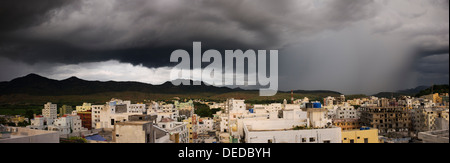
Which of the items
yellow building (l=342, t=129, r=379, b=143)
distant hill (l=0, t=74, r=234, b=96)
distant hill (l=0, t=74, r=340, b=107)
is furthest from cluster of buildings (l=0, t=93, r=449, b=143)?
distant hill (l=0, t=74, r=234, b=96)

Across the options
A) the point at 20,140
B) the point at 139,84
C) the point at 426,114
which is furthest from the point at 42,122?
the point at 139,84

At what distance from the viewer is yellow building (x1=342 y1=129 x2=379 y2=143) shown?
29.2ft

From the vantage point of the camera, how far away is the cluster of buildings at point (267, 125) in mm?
7074

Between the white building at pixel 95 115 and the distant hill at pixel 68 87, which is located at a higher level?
the distant hill at pixel 68 87

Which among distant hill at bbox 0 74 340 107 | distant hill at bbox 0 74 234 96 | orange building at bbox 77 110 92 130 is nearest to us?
orange building at bbox 77 110 92 130

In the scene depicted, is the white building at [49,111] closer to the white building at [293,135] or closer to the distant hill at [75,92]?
the distant hill at [75,92]

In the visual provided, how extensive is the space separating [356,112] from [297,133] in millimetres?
16308

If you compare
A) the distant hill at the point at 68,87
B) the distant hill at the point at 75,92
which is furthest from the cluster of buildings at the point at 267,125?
the distant hill at the point at 68,87

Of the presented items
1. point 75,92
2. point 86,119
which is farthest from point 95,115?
point 75,92

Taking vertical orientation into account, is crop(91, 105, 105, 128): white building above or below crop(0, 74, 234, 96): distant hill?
below

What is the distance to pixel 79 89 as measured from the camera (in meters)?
45.6

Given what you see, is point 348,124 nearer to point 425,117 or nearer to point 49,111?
point 425,117

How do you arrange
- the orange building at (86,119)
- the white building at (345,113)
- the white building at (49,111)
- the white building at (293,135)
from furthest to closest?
the white building at (49,111)
the white building at (345,113)
the orange building at (86,119)
the white building at (293,135)

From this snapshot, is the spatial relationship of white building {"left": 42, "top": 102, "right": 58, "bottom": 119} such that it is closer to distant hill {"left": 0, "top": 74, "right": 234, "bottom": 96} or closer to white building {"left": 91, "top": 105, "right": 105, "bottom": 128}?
white building {"left": 91, "top": 105, "right": 105, "bottom": 128}
